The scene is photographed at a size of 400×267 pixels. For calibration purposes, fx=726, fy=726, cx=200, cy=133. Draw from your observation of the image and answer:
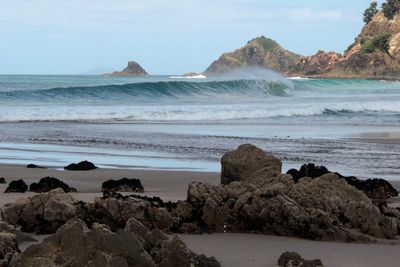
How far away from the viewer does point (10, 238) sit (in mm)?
4273

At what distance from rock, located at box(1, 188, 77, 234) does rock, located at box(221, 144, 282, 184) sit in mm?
2006

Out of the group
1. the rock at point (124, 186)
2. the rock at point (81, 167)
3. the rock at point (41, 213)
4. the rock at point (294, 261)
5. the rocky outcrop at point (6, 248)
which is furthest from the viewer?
the rock at point (81, 167)

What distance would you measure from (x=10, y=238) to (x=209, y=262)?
1.18m

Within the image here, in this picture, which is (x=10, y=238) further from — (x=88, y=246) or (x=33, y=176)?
(x=33, y=176)

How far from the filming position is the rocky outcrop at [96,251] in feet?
12.0

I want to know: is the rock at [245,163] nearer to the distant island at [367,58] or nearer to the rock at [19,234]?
the rock at [19,234]

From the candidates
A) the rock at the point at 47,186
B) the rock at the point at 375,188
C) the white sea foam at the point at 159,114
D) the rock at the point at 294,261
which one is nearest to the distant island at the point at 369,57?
the white sea foam at the point at 159,114

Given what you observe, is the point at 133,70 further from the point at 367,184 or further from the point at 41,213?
the point at 41,213

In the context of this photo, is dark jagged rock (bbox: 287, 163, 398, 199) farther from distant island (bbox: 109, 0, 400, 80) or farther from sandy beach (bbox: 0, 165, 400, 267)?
distant island (bbox: 109, 0, 400, 80)

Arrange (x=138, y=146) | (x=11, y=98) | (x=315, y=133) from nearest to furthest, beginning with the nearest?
(x=138, y=146), (x=315, y=133), (x=11, y=98)

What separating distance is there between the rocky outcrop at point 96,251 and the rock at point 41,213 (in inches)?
57.9

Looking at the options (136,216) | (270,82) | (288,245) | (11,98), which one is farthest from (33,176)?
(270,82)

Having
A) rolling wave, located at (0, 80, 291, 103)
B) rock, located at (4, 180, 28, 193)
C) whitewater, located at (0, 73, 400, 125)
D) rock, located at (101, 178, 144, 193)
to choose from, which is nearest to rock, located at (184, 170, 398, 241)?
rock, located at (101, 178, 144, 193)

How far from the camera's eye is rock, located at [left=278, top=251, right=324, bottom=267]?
176 inches
